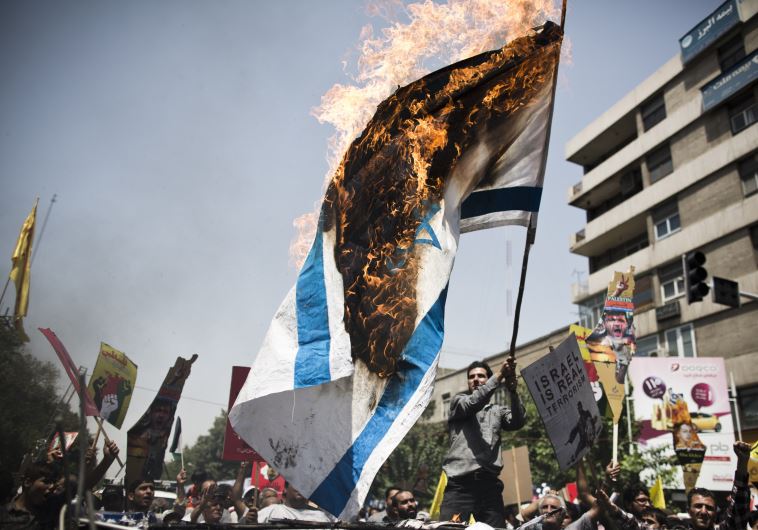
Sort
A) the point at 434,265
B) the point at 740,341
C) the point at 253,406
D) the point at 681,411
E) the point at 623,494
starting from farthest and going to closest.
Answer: the point at 740,341 < the point at 681,411 < the point at 623,494 < the point at 434,265 < the point at 253,406

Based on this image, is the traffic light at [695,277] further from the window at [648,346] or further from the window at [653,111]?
the window at [653,111]

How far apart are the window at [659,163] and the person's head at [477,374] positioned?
2775 cm

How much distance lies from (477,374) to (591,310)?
30.1 meters

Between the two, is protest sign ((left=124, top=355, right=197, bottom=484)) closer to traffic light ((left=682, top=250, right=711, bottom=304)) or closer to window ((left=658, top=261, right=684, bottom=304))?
traffic light ((left=682, top=250, right=711, bottom=304))

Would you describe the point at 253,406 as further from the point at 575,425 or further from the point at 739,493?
the point at 739,493

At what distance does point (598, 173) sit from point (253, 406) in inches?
1339

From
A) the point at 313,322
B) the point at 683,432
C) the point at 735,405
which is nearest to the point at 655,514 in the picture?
the point at 313,322

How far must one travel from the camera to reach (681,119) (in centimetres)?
2873

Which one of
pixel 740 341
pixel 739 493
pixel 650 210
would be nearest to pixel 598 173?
pixel 650 210

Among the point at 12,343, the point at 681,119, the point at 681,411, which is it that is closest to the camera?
the point at 681,411

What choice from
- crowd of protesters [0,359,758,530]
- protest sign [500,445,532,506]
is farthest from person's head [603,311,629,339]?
crowd of protesters [0,359,758,530]

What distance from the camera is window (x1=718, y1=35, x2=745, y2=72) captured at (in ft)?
86.1

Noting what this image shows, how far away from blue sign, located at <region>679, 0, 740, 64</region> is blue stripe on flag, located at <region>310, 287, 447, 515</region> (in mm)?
28165

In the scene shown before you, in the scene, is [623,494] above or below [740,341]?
below
